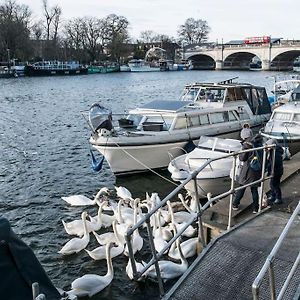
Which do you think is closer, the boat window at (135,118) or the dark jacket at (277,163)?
the dark jacket at (277,163)

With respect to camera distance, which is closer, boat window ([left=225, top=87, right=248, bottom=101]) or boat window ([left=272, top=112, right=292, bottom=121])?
boat window ([left=272, top=112, right=292, bottom=121])

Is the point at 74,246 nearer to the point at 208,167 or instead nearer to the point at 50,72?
the point at 208,167

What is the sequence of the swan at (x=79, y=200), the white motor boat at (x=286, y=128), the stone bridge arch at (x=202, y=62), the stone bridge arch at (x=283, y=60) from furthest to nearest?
the stone bridge arch at (x=202, y=62), the stone bridge arch at (x=283, y=60), the white motor boat at (x=286, y=128), the swan at (x=79, y=200)

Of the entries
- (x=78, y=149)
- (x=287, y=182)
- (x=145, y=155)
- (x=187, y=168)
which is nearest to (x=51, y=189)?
(x=145, y=155)

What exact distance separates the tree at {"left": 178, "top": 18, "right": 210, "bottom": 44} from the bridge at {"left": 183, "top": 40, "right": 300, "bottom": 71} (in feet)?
50.5

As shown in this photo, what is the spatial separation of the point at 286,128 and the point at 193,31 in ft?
449

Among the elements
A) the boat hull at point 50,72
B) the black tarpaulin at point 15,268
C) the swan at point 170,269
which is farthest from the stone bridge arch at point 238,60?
the black tarpaulin at point 15,268

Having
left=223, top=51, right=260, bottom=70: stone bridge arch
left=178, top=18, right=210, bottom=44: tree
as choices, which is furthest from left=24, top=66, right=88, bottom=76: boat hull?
left=178, top=18, right=210, bottom=44: tree

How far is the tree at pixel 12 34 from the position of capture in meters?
93.0

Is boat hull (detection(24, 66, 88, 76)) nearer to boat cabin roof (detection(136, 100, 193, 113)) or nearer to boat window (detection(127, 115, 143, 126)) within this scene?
boat cabin roof (detection(136, 100, 193, 113))

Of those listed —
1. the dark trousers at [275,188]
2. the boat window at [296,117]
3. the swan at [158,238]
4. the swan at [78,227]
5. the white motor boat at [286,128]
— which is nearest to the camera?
the dark trousers at [275,188]

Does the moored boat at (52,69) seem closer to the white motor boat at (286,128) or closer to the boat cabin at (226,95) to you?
the boat cabin at (226,95)

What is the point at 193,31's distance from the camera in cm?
14938

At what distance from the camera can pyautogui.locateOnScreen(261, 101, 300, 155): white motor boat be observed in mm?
17375
